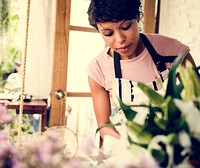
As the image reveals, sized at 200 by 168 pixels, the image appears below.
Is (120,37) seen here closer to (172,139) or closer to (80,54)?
(172,139)

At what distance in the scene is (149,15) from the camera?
7.77 feet

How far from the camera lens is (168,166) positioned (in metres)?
0.49

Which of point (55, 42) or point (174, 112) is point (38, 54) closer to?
point (55, 42)

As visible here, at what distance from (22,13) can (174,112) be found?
95.2 inches

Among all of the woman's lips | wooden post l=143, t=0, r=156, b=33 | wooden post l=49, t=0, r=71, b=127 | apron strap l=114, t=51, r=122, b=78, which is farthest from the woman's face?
wooden post l=143, t=0, r=156, b=33

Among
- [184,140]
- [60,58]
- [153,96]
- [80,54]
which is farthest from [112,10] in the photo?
[80,54]

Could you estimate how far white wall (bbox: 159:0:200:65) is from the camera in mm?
2080

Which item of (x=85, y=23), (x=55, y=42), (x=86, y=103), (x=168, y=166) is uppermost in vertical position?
(x=85, y=23)

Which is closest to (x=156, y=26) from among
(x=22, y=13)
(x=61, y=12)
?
(x=61, y=12)

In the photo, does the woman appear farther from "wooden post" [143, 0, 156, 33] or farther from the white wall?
"wooden post" [143, 0, 156, 33]

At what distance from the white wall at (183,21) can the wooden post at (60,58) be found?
75 centimetres

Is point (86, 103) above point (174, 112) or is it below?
below

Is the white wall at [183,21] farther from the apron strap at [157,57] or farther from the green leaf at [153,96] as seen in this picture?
the green leaf at [153,96]

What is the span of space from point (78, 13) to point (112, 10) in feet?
3.91
